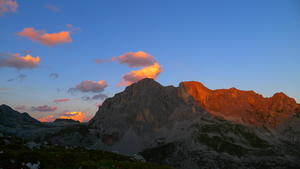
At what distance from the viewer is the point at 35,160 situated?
26172 mm

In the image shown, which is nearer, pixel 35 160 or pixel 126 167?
→ pixel 35 160

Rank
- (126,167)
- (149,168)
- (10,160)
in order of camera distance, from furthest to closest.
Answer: (149,168)
(126,167)
(10,160)

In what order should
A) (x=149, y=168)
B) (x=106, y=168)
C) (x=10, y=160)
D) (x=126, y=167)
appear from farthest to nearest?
(x=149, y=168)
(x=126, y=167)
(x=106, y=168)
(x=10, y=160)

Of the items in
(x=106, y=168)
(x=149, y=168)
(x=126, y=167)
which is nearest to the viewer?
(x=106, y=168)

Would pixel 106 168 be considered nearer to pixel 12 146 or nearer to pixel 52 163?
pixel 52 163

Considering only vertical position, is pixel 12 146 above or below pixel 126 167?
above

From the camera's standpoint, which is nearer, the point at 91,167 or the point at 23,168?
the point at 23,168

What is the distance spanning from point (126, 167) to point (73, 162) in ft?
19.6

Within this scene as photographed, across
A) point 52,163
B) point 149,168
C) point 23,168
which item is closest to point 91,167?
point 52,163

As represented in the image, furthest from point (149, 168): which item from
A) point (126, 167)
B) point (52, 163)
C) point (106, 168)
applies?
point (52, 163)

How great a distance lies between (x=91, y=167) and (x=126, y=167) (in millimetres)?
→ 4213


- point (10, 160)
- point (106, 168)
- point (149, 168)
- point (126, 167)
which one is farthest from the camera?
point (149, 168)

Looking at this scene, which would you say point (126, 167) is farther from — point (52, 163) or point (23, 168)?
point (23, 168)

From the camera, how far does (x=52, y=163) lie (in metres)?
27.5
